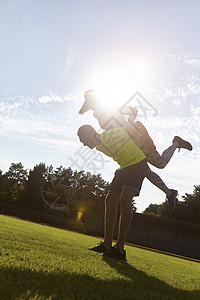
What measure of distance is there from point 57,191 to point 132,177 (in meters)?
67.7

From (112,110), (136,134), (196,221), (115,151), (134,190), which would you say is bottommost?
(134,190)

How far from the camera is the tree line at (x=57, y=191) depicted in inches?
2076

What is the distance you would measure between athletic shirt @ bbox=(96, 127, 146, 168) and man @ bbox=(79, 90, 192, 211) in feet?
0.31

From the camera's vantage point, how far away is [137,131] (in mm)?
3633

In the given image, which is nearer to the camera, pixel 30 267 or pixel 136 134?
pixel 30 267

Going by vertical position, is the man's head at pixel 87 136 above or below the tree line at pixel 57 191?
below

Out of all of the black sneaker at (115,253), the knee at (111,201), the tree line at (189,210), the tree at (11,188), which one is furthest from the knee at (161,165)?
the tree at (11,188)

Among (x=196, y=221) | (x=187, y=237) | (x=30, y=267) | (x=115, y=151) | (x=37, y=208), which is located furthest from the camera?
(x=37, y=208)

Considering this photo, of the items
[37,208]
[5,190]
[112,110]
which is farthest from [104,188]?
[112,110]

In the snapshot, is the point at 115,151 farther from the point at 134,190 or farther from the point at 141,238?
the point at 141,238

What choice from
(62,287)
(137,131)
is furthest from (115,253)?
(62,287)

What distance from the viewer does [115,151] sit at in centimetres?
359

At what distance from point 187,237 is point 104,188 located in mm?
44306

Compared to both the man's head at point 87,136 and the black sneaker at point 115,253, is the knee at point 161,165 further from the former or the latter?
the black sneaker at point 115,253
